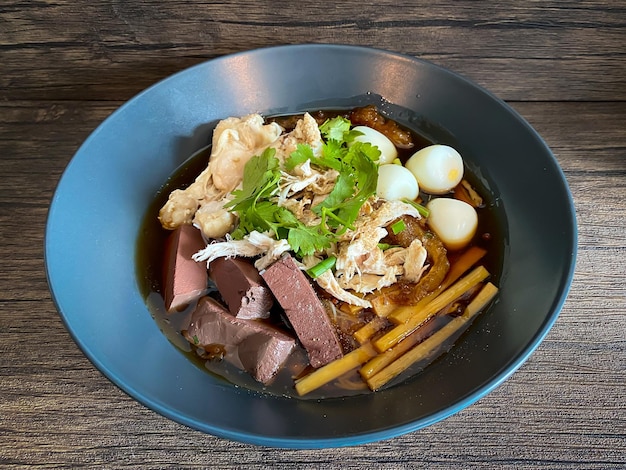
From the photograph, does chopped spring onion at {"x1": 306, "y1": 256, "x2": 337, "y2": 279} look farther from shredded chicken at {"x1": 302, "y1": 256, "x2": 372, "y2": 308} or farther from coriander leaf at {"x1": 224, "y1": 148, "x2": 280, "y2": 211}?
coriander leaf at {"x1": 224, "y1": 148, "x2": 280, "y2": 211}

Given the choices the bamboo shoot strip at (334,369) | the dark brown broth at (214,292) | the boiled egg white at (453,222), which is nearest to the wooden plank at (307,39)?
the dark brown broth at (214,292)

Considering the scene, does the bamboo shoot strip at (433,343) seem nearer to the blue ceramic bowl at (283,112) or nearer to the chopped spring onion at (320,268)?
the blue ceramic bowl at (283,112)

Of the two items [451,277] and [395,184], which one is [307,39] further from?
[451,277]

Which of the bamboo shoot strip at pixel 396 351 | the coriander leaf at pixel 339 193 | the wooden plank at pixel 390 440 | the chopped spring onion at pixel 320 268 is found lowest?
the wooden plank at pixel 390 440

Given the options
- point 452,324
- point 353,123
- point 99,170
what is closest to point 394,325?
point 452,324

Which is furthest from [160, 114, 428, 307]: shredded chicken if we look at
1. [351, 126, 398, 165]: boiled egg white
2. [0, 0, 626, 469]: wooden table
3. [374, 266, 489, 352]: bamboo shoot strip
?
[0, 0, 626, 469]: wooden table

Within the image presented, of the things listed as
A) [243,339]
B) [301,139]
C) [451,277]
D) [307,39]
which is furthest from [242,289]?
[307,39]
